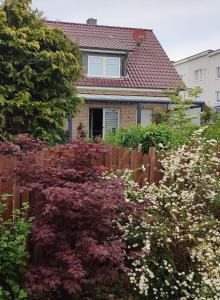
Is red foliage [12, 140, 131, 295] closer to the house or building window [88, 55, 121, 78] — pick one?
the house

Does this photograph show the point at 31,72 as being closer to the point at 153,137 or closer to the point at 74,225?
the point at 153,137

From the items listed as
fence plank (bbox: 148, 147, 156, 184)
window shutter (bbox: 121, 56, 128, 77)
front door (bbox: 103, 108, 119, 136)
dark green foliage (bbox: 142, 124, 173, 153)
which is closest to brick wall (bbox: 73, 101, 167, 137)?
front door (bbox: 103, 108, 119, 136)

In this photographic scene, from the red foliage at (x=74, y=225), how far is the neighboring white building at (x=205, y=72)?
33.9 m

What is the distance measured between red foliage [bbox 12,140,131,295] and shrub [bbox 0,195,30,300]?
14 cm

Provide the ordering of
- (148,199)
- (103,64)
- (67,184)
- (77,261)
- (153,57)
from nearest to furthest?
(77,261), (67,184), (148,199), (103,64), (153,57)

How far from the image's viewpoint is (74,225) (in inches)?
173

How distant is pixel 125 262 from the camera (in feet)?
16.2

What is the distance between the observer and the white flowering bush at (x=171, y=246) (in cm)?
471

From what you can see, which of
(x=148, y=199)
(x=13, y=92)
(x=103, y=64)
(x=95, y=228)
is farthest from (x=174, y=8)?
(x=95, y=228)

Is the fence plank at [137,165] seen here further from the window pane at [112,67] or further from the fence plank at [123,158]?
the window pane at [112,67]

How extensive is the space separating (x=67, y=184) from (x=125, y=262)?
3.72 ft

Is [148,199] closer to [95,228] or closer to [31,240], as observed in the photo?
[95,228]

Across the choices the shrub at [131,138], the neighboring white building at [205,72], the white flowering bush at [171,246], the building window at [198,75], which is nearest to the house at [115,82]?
the shrub at [131,138]

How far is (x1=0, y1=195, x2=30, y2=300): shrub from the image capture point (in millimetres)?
4520
